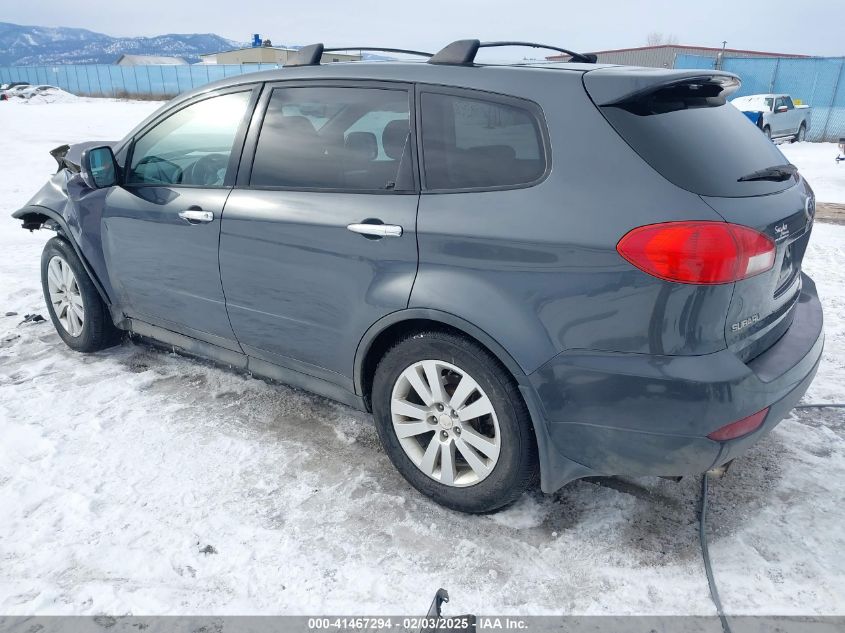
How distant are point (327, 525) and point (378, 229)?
1222mm

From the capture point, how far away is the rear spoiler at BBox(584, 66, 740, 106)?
6.90 ft

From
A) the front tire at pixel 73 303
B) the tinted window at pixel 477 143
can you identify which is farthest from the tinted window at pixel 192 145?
the tinted window at pixel 477 143

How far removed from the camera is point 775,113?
17547 millimetres

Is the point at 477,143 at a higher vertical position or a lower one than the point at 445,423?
higher

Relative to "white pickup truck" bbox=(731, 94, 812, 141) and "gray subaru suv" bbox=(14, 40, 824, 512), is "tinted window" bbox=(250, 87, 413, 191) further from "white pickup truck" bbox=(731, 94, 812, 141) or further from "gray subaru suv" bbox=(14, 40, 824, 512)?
"white pickup truck" bbox=(731, 94, 812, 141)

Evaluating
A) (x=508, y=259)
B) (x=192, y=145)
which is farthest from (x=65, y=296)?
(x=508, y=259)

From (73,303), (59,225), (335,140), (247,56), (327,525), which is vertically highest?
(247,56)

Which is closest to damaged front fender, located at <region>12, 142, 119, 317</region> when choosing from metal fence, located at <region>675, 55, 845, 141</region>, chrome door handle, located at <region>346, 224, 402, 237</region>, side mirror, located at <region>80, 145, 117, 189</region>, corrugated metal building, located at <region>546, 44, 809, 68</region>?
side mirror, located at <region>80, 145, 117, 189</region>

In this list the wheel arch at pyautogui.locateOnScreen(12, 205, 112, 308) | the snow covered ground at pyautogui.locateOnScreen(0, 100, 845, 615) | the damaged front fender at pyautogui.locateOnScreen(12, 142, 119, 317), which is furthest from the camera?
the wheel arch at pyautogui.locateOnScreen(12, 205, 112, 308)

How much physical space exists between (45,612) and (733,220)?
2.63 meters

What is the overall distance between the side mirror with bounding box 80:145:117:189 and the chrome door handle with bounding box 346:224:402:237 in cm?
186

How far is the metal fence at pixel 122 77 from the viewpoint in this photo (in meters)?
47.5

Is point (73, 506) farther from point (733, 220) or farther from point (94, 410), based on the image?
point (733, 220)

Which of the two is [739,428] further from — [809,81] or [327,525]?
[809,81]
